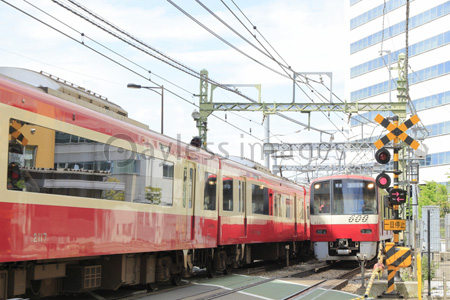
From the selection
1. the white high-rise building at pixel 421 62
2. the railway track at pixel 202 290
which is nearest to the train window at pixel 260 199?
the railway track at pixel 202 290

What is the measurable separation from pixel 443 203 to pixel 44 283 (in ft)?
138

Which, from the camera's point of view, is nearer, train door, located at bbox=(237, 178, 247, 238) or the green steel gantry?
train door, located at bbox=(237, 178, 247, 238)

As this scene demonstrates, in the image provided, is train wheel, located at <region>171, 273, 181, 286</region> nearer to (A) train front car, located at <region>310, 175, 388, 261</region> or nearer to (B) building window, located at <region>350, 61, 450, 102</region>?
(A) train front car, located at <region>310, 175, 388, 261</region>

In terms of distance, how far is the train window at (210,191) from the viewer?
51.1 feet

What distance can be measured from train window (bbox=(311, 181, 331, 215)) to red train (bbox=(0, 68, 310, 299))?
5.43m

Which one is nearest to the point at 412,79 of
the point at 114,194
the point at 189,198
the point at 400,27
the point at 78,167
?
the point at 400,27

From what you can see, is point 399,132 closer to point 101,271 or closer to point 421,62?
point 101,271

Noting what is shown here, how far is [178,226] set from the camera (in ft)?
44.8

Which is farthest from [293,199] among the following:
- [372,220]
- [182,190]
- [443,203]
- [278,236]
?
[443,203]

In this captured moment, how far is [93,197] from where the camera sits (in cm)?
1016

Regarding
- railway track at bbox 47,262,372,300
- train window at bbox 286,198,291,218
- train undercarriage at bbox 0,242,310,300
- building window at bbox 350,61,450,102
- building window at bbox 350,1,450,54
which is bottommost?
railway track at bbox 47,262,372,300

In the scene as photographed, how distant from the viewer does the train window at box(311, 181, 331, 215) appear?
21578 mm

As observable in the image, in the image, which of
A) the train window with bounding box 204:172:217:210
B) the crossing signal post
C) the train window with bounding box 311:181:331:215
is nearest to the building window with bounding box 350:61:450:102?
the train window with bounding box 311:181:331:215

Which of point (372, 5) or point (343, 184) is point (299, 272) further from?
point (372, 5)
